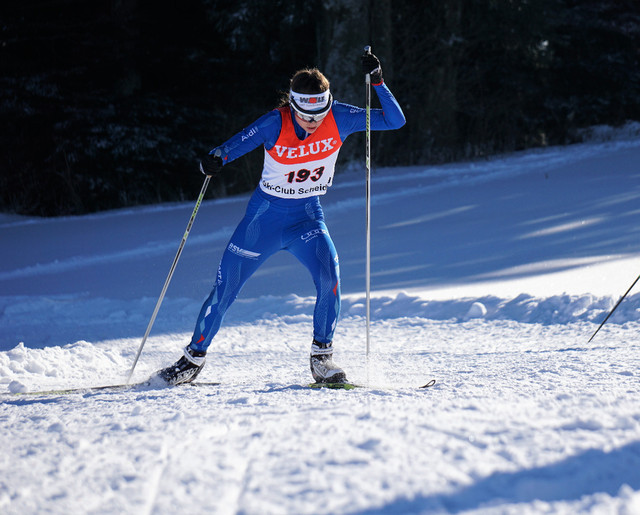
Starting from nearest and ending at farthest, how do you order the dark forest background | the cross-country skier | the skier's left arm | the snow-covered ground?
the snow-covered ground, the cross-country skier, the skier's left arm, the dark forest background

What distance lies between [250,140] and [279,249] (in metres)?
0.67

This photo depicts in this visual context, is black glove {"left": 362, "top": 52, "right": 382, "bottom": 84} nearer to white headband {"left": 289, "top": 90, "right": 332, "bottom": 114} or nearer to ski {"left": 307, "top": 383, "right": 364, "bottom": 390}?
white headband {"left": 289, "top": 90, "right": 332, "bottom": 114}

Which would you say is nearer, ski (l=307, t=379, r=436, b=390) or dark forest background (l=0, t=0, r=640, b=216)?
ski (l=307, t=379, r=436, b=390)

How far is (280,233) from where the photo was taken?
415 cm

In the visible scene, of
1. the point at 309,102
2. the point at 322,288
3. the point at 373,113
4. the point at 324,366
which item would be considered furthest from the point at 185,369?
the point at 373,113

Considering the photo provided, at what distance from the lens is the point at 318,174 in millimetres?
4156

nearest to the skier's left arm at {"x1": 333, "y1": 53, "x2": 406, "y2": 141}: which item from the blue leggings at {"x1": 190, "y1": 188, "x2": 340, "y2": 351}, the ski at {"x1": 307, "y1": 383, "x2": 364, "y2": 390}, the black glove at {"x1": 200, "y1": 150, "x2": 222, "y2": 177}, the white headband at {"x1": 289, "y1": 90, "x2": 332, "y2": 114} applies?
the white headband at {"x1": 289, "y1": 90, "x2": 332, "y2": 114}

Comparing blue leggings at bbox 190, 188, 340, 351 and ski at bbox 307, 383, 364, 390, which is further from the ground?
blue leggings at bbox 190, 188, 340, 351

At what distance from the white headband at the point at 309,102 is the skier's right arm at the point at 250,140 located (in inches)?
6.1

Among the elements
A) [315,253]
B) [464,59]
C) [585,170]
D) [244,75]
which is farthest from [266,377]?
[464,59]

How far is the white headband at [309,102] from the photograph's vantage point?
396cm

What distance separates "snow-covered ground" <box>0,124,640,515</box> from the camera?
7.29ft

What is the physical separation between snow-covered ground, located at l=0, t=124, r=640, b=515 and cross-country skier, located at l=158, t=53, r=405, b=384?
0.33 meters

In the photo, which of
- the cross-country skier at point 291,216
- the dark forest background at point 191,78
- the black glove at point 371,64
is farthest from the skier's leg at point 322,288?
the dark forest background at point 191,78
